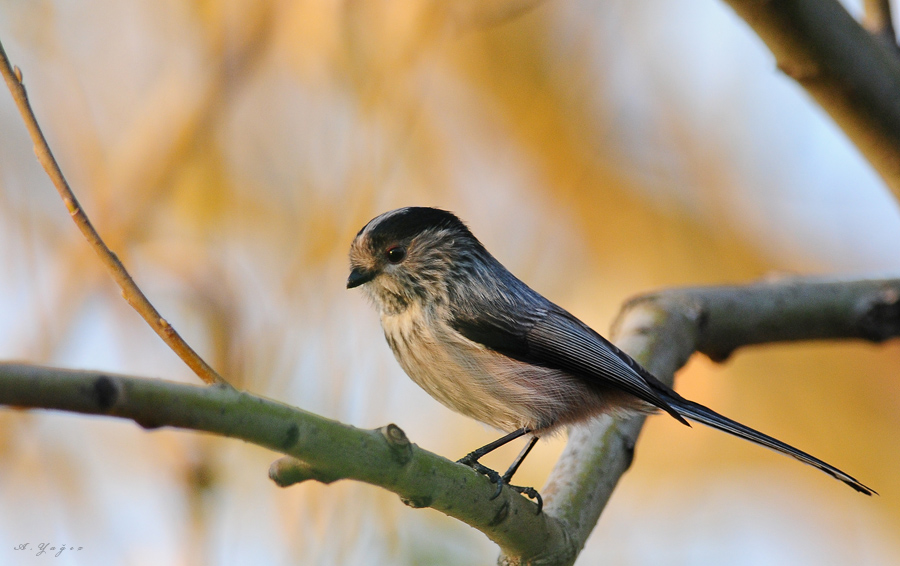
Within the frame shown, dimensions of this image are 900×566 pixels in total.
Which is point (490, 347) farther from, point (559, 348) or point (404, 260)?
point (404, 260)

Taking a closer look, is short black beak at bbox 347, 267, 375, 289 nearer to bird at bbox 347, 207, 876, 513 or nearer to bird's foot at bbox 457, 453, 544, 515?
bird at bbox 347, 207, 876, 513

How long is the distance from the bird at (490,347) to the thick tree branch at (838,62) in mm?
1085

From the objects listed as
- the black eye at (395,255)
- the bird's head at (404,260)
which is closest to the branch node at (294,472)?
the bird's head at (404,260)

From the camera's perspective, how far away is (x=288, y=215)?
4.64 meters

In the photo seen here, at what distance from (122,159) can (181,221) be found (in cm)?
83

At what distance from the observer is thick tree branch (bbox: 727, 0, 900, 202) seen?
218 centimetres

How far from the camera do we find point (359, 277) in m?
2.85

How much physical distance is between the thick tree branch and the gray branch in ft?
3.04

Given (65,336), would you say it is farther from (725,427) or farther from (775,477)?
(775,477)

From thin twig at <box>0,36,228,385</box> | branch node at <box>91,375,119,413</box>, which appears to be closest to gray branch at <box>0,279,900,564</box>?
branch node at <box>91,375,119,413</box>

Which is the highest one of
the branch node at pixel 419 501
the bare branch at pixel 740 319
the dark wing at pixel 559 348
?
the bare branch at pixel 740 319

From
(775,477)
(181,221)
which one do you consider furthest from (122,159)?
(775,477)

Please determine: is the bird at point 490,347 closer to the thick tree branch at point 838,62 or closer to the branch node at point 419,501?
the branch node at point 419,501

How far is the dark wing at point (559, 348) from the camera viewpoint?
257 centimetres
